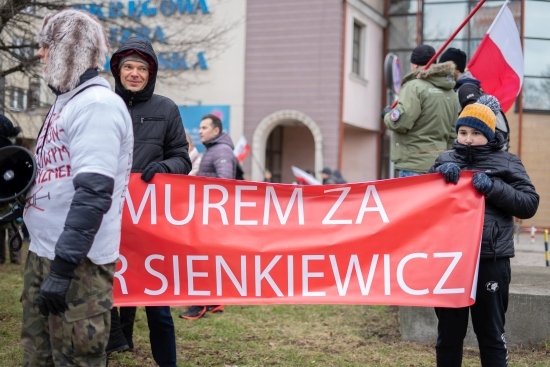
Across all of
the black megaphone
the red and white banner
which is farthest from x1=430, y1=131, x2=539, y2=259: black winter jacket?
the black megaphone

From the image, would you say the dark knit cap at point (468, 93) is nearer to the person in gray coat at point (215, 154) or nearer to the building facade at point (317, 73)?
the person in gray coat at point (215, 154)

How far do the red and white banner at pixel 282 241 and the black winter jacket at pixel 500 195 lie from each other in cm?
29

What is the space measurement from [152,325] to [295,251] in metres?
1.04

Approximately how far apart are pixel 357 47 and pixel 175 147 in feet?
71.2

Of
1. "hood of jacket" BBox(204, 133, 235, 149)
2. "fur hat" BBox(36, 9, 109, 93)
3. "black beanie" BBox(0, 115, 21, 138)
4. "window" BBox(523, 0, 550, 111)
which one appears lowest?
"hood of jacket" BBox(204, 133, 235, 149)

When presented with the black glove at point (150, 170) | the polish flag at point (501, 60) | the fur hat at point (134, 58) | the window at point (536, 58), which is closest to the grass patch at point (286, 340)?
the black glove at point (150, 170)

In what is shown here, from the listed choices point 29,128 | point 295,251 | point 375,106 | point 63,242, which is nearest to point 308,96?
point 375,106

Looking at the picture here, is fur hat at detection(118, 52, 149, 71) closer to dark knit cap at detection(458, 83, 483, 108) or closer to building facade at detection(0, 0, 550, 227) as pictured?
dark knit cap at detection(458, 83, 483, 108)

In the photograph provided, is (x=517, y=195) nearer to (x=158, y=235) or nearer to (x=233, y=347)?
(x=158, y=235)

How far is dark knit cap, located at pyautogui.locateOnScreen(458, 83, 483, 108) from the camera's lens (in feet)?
20.5

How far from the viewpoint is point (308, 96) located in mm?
24156

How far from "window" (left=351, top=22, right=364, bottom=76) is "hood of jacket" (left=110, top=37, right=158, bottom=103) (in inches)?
836

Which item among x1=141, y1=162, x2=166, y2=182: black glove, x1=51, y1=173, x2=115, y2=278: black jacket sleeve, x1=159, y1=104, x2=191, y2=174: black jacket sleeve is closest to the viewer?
x1=51, y1=173, x2=115, y2=278: black jacket sleeve

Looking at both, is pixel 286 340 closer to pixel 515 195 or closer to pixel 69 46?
pixel 515 195
